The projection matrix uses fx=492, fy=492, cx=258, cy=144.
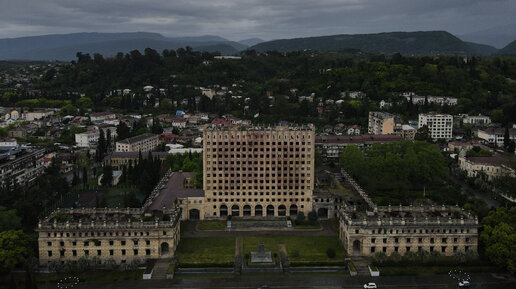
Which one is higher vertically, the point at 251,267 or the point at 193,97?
the point at 193,97

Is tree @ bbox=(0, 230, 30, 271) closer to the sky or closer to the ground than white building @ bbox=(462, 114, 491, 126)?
closer to the ground

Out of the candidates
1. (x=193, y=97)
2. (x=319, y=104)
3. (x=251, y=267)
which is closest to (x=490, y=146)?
(x=319, y=104)

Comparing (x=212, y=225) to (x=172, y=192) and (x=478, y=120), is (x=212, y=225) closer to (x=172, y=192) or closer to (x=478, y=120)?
(x=172, y=192)

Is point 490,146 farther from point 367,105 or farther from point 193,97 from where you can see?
point 193,97

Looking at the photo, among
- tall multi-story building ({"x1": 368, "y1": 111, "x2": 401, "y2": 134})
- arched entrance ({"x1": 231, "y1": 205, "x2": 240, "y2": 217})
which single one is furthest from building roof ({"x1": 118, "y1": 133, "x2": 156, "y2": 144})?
tall multi-story building ({"x1": 368, "y1": 111, "x2": 401, "y2": 134})

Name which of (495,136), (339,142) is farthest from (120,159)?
(495,136)

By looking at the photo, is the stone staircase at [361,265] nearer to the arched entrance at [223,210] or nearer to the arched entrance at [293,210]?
the arched entrance at [293,210]

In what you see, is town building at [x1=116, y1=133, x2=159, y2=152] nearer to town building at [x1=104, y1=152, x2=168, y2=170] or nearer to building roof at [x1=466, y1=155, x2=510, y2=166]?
town building at [x1=104, y1=152, x2=168, y2=170]

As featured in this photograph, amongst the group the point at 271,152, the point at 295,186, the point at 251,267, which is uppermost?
the point at 271,152
